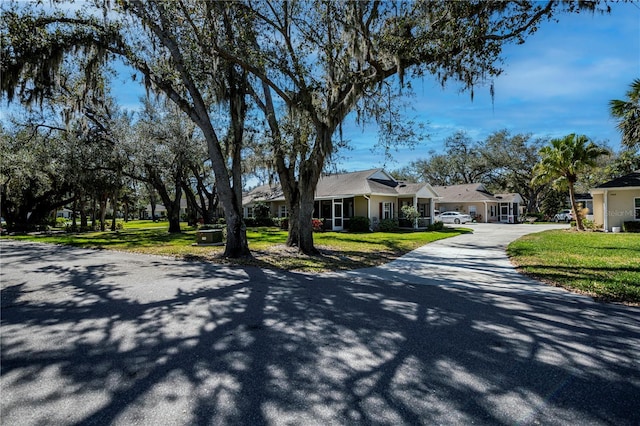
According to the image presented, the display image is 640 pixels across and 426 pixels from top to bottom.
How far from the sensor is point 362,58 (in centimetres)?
897

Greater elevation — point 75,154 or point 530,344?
point 75,154

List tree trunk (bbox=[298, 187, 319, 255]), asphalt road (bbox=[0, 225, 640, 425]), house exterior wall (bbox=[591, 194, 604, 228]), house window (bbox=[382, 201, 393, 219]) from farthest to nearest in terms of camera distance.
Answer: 1. house window (bbox=[382, 201, 393, 219])
2. house exterior wall (bbox=[591, 194, 604, 228])
3. tree trunk (bbox=[298, 187, 319, 255])
4. asphalt road (bbox=[0, 225, 640, 425])

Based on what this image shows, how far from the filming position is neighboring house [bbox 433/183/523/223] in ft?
116

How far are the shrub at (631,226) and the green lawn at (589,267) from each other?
863 cm

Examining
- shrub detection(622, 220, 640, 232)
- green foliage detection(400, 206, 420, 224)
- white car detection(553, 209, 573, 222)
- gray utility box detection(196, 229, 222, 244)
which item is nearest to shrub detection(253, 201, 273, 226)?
green foliage detection(400, 206, 420, 224)

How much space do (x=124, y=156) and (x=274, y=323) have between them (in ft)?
61.4

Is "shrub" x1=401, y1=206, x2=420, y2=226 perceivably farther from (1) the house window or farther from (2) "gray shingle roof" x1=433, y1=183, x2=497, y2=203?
(2) "gray shingle roof" x1=433, y1=183, x2=497, y2=203

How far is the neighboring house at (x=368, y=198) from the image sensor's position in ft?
78.1

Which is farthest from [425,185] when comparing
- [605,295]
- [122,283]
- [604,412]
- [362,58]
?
[604,412]

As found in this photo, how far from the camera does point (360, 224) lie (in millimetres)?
22625

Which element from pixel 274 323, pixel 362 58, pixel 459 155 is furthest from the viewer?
pixel 459 155

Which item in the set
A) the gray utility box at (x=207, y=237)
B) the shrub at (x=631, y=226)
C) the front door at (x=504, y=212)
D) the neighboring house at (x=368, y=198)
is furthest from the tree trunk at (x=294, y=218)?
the front door at (x=504, y=212)

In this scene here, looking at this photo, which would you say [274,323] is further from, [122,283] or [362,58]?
[362,58]

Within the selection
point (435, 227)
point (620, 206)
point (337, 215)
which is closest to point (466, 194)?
point (435, 227)
